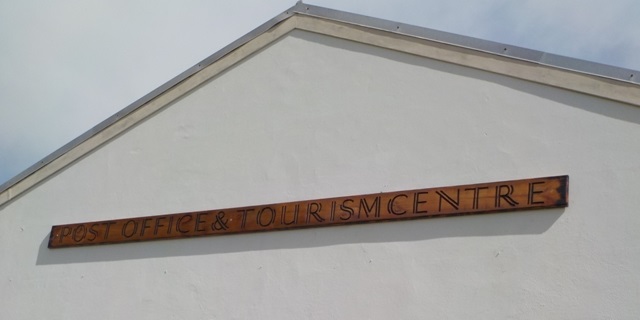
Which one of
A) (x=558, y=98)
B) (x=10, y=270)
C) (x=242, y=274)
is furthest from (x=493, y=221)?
(x=10, y=270)

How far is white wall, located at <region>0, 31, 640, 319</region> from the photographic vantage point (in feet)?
23.3

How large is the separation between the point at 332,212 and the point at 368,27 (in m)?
1.83

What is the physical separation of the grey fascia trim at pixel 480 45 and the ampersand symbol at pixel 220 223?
220 centimetres

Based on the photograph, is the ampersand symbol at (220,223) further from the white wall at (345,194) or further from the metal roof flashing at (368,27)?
the metal roof flashing at (368,27)

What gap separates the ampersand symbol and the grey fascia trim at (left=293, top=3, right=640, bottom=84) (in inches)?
86.5

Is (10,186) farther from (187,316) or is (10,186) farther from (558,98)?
(558,98)

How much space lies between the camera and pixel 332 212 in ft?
26.9

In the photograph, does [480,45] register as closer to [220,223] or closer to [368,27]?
[368,27]

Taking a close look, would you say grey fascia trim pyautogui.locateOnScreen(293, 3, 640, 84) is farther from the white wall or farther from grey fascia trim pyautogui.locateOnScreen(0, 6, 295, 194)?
grey fascia trim pyautogui.locateOnScreen(0, 6, 295, 194)

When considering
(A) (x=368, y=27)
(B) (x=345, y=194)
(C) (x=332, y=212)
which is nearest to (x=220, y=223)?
(C) (x=332, y=212)

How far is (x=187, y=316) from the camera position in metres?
8.69

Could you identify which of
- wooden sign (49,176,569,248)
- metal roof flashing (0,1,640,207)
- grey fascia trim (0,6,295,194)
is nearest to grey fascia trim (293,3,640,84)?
metal roof flashing (0,1,640,207)

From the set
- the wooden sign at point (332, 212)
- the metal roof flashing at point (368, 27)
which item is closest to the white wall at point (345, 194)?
the wooden sign at point (332, 212)

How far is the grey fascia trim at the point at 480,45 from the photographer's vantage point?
7.32 metres
